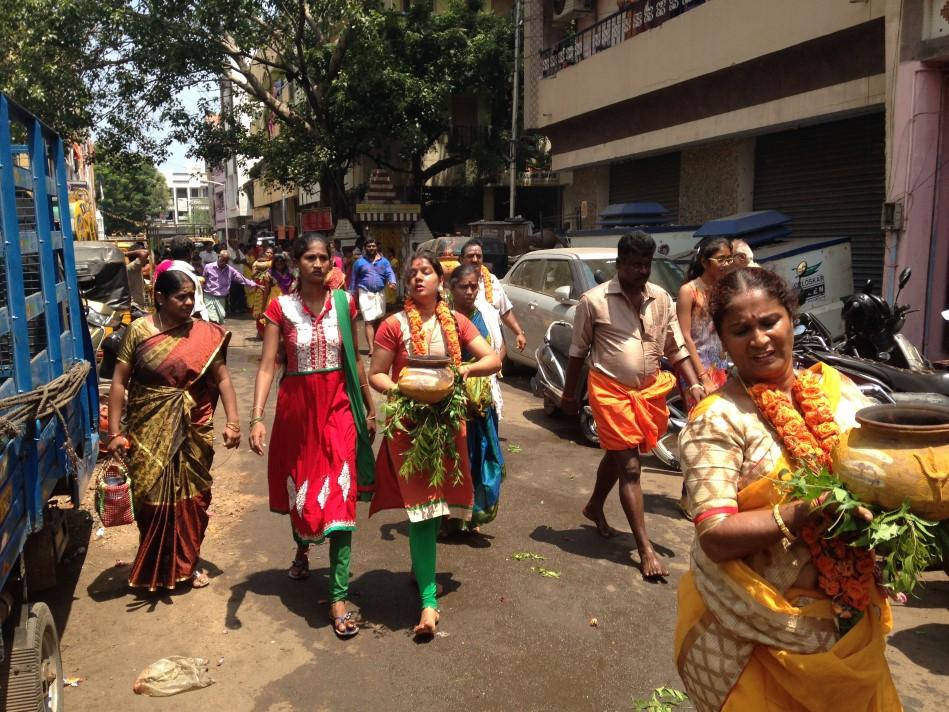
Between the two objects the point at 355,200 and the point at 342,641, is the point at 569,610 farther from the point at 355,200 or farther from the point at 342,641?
the point at 355,200

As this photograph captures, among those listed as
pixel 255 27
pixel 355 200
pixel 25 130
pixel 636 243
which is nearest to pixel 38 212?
pixel 25 130

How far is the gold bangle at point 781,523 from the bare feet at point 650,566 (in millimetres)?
2971

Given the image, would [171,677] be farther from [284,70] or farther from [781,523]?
[284,70]

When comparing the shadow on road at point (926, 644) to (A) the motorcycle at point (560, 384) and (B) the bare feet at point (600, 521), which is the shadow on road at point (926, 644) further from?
(A) the motorcycle at point (560, 384)

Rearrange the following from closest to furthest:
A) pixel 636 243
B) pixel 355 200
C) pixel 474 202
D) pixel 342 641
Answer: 1. pixel 342 641
2. pixel 636 243
3. pixel 355 200
4. pixel 474 202

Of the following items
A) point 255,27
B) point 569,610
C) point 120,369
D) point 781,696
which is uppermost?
point 255,27

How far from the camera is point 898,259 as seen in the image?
9523 millimetres

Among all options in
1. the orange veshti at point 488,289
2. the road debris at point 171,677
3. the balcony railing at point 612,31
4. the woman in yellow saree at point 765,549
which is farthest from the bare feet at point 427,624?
the balcony railing at point 612,31

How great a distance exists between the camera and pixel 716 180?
14820 mm

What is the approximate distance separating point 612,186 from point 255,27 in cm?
910

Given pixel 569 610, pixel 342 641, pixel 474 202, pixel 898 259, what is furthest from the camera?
pixel 474 202

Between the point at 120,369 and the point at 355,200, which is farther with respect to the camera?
the point at 355,200

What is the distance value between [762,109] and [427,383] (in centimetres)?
1043

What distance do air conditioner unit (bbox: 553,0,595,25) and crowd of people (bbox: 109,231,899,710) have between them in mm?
14335
